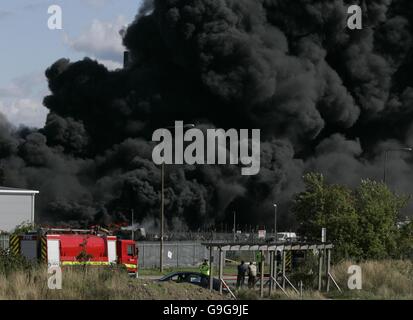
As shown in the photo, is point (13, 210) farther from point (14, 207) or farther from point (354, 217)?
point (354, 217)

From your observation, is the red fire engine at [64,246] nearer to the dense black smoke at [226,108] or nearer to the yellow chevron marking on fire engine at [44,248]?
the yellow chevron marking on fire engine at [44,248]

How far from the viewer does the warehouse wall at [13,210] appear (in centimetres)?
5353

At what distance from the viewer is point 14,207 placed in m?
54.2

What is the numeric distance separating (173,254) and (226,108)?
22780mm

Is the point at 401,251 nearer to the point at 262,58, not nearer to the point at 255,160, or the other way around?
the point at 255,160

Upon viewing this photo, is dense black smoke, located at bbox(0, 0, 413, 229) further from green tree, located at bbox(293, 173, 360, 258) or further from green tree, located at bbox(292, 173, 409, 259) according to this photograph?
green tree, located at bbox(292, 173, 409, 259)

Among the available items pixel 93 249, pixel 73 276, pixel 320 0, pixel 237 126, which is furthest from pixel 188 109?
pixel 73 276

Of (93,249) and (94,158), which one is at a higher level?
(94,158)

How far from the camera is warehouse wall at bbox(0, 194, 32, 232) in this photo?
5353 centimetres

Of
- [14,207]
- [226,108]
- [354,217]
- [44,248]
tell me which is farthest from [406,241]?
[226,108]

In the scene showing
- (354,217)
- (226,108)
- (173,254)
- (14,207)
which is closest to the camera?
(354,217)

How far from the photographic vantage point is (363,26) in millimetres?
69688

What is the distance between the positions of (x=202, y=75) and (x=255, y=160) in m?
8.01

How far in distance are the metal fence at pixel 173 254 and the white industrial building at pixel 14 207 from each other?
33.4ft
